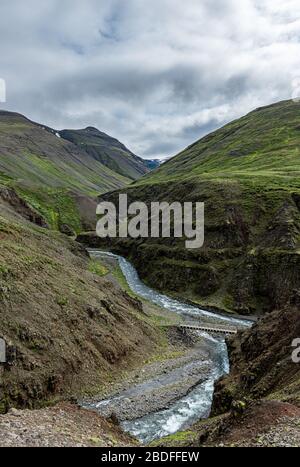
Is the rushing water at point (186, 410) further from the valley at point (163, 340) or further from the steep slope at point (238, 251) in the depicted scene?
the steep slope at point (238, 251)

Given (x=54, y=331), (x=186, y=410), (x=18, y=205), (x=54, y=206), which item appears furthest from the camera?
(x=54, y=206)

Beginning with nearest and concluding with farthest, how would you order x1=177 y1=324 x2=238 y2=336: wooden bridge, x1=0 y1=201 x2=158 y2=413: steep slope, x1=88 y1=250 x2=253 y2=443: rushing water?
1. x1=88 y1=250 x2=253 y2=443: rushing water
2. x1=0 y1=201 x2=158 y2=413: steep slope
3. x1=177 y1=324 x2=238 y2=336: wooden bridge

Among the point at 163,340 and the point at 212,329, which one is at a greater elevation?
the point at 212,329

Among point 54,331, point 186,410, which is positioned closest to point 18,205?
point 54,331

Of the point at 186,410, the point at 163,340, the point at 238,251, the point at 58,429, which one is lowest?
the point at 186,410

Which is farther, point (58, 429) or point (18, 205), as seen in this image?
point (18, 205)

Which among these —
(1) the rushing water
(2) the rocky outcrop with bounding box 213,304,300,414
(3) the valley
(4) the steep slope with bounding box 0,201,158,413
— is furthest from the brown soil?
(4) the steep slope with bounding box 0,201,158,413

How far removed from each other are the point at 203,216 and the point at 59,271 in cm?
6512

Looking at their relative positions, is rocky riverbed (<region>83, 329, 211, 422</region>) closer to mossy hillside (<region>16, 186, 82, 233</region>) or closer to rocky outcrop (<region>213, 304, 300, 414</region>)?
rocky outcrop (<region>213, 304, 300, 414</region>)

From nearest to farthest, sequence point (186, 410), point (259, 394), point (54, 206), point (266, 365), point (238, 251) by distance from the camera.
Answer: point (259, 394) < point (266, 365) < point (186, 410) < point (238, 251) < point (54, 206)

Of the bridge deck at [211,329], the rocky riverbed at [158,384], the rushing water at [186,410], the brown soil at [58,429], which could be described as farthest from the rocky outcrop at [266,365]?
the bridge deck at [211,329]

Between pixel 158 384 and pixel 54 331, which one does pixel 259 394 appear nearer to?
pixel 158 384

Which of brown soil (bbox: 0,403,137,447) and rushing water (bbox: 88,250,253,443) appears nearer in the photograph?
brown soil (bbox: 0,403,137,447)

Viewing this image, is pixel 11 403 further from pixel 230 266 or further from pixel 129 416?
pixel 230 266
